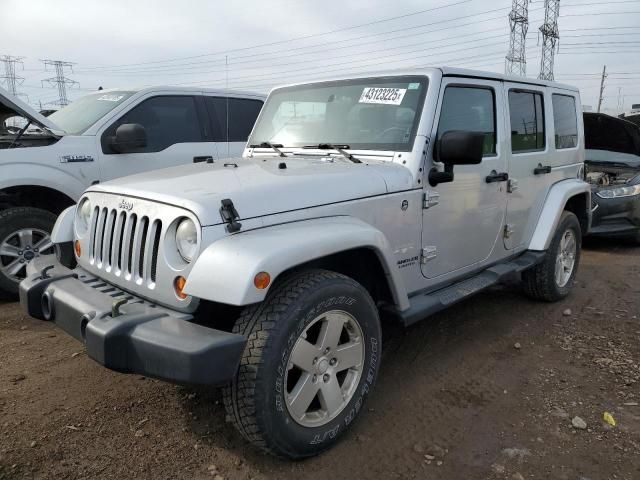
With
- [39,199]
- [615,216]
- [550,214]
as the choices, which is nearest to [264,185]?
[550,214]

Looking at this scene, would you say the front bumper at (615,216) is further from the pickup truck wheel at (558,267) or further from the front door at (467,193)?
the front door at (467,193)

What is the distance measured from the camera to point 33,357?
11.7 ft

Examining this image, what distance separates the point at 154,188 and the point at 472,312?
3054 mm

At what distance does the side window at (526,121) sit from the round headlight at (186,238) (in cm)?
273

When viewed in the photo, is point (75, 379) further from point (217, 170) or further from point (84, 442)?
point (217, 170)

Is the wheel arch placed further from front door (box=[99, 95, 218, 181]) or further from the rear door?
the rear door

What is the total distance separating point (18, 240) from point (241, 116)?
9.13ft

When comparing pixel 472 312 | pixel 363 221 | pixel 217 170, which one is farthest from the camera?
pixel 472 312

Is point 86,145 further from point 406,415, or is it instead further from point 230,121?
point 406,415

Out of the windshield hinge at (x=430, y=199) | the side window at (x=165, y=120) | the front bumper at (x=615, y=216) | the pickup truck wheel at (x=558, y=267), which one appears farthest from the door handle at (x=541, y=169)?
the side window at (x=165, y=120)

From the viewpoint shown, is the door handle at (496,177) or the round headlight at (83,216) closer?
the round headlight at (83,216)

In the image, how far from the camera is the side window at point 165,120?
532 centimetres

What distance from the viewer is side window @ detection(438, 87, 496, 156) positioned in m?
3.39

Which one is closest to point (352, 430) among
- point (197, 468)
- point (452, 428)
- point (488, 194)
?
point (452, 428)
